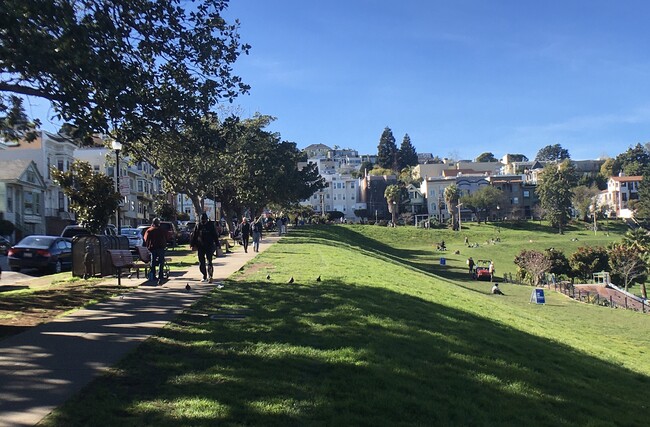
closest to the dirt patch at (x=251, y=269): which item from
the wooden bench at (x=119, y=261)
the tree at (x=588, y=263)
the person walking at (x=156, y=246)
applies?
the person walking at (x=156, y=246)

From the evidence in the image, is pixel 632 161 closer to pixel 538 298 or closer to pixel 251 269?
pixel 538 298

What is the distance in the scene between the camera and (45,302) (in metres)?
11.4

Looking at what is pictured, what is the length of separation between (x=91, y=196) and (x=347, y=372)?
19289 mm

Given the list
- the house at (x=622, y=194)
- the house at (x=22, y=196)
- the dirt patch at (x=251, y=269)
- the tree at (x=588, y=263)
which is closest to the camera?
the dirt patch at (x=251, y=269)

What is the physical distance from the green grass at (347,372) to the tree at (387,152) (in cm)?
Result: 15695

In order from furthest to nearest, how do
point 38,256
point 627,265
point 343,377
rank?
point 627,265
point 38,256
point 343,377

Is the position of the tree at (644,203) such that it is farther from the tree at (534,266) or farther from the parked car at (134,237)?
the parked car at (134,237)

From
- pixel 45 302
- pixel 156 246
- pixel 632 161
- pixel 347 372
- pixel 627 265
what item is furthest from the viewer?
pixel 632 161

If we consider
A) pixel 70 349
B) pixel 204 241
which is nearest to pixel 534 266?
pixel 204 241

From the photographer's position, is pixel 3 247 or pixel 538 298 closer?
pixel 538 298

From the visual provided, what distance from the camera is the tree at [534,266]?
145 feet

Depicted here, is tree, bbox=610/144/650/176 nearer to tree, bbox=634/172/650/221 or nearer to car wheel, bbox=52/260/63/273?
tree, bbox=634/172/650/221

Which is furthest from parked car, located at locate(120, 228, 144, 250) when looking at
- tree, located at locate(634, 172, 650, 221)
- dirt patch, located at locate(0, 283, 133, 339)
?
tree, located at locate(634, 172, 650, 221)

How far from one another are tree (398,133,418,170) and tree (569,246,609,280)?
391ft
